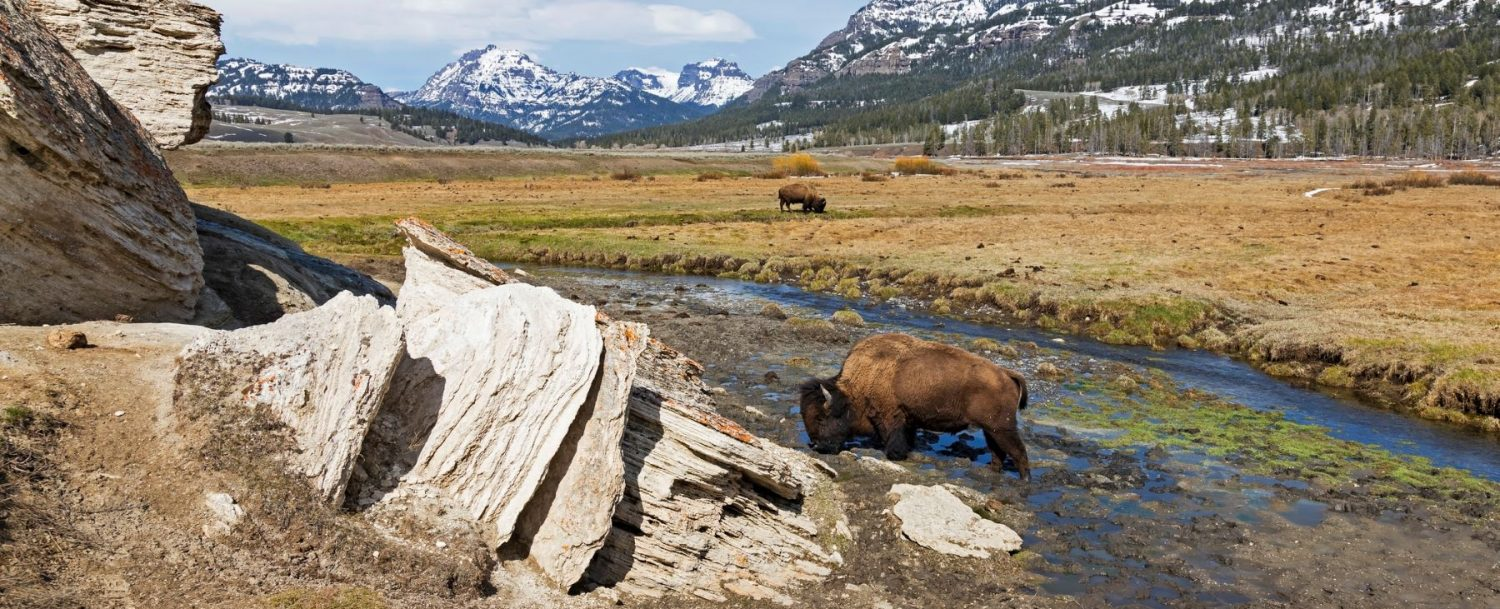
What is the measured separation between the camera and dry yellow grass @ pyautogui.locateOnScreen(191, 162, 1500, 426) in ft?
90.1

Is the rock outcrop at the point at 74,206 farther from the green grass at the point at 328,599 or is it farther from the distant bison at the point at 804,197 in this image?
the distant bison at the point at 804,197

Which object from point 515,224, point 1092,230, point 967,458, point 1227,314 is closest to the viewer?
point 967,458

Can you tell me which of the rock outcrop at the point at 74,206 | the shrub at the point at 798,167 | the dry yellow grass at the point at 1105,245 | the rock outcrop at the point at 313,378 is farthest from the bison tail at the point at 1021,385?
the shrub at the point at 798,167

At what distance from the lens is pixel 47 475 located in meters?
9.34

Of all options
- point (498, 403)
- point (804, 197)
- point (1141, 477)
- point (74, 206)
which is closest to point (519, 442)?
point (498, 403)

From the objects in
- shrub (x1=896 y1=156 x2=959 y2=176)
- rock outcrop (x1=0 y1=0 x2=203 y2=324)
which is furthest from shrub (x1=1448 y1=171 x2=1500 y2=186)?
rock outcrop (x1=0 y1=0 x2=203 y2=324)

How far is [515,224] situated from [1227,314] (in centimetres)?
4166

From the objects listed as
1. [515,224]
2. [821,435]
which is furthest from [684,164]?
[821,435]

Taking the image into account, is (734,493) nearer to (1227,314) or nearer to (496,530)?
(496,530)

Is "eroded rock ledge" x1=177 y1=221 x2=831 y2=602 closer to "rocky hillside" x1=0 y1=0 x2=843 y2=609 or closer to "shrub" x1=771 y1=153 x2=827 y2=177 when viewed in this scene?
"rocky hillside" x1=0 y1=0 x2=843 y2=609

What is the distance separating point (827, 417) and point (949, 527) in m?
4.43

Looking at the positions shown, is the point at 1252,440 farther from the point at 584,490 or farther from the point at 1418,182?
the point at 1418,182

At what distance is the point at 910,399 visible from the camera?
1673cm

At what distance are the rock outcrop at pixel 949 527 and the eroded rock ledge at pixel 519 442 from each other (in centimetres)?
160
